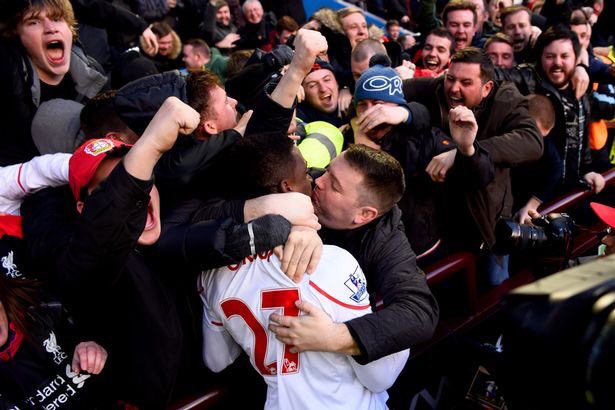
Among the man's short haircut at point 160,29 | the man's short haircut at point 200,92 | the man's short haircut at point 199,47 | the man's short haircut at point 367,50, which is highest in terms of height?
the man's short haircut at point 200,92

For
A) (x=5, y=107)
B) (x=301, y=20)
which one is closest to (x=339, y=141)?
(x=5, y=107)

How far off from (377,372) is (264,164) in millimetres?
821

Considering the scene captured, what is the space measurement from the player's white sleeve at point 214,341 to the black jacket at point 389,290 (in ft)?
1.57

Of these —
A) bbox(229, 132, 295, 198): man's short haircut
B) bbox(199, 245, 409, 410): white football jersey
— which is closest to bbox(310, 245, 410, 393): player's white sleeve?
bbox(199, 245, 409, 410): white football jersey

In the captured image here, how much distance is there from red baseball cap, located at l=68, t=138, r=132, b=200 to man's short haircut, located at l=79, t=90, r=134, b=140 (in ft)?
1.88

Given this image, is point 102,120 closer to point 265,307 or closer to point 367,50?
point 265,307

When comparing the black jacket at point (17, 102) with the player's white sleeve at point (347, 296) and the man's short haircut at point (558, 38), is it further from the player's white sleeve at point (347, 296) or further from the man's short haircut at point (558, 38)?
the man's short haircut at point (558, 38)

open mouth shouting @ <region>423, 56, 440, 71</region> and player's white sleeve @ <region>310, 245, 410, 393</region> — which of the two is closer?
player's white sleeve @ <region>310, 245, 410, 393</region>

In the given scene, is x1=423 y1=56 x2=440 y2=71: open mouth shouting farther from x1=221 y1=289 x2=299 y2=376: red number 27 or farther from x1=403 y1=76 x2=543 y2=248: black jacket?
x1=221 y1=289 x2=299 y2=376: red number 27

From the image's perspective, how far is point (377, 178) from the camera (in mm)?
2125

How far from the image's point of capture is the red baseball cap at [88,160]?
5.56 feet

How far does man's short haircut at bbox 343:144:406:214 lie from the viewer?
83.1 inches

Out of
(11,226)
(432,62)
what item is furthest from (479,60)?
(11,226)

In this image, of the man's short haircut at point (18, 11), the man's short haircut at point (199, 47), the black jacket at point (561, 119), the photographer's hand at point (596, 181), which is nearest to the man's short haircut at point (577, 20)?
the black jacket at point (561, 119)
